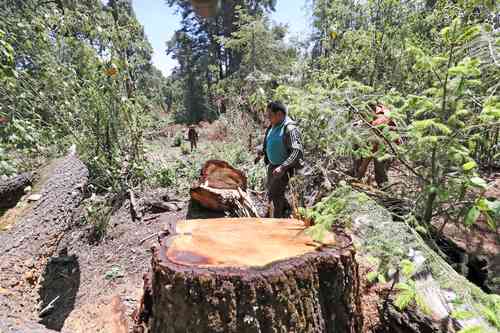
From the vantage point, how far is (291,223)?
206 centimetres

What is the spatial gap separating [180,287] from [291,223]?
36.2 inches

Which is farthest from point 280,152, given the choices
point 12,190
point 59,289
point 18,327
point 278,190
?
point 12,190

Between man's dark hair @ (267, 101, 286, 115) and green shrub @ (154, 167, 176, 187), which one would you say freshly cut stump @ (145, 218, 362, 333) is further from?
green shrub @ (154, 167, 176, 187)

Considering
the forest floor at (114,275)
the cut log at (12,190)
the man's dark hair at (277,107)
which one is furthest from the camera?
the cut log at (12,190)

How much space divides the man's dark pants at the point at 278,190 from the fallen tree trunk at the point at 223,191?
0.42m

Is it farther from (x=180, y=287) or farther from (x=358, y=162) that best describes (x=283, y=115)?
(x=180, y=287)

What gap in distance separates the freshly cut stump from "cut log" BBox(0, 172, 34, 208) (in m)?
2.78

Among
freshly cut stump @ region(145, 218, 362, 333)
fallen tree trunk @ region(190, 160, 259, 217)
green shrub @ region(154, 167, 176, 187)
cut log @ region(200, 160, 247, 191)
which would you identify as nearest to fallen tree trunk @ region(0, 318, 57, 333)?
freshly cut stump @ region(145, 218, 362, 333)

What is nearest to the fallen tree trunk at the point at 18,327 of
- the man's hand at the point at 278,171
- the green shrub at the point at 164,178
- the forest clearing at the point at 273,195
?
the forest clearing at the point at 273,195

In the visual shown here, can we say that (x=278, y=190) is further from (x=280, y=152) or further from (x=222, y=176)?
(x=222, y=176)

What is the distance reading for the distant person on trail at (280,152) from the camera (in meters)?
3.01

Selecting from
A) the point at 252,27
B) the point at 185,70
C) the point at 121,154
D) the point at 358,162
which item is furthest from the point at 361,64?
the point at 185,70

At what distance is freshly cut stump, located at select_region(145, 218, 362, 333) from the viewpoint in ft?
4.55

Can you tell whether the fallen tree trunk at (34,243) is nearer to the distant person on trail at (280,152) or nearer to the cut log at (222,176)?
the cut log at (222,176)
